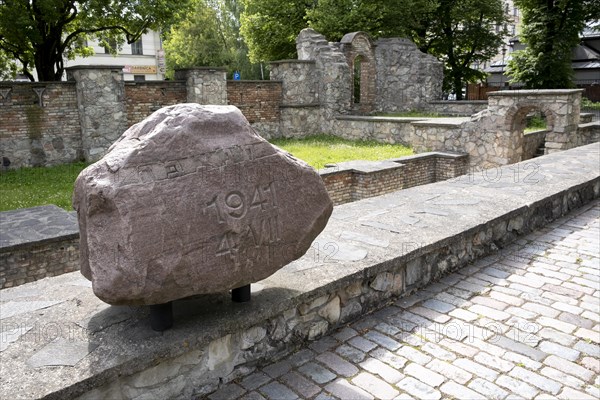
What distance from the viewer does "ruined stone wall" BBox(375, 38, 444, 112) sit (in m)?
19.9

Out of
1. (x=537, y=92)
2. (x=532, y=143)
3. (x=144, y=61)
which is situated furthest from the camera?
(x=144, y=61)

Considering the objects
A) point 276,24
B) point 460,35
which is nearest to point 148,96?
point 276,24

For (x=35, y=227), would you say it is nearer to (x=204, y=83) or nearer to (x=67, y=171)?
(x=67, y=171)

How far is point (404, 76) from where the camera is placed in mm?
20141

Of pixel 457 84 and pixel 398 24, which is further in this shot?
pixel 457 84

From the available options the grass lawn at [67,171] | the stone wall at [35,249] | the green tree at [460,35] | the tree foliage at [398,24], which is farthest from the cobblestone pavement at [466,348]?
the green tree at [460,35]

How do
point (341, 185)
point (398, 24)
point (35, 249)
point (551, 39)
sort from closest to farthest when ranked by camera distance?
point (35, 249), point (341, 185), point (551, 39), point (398, 24)

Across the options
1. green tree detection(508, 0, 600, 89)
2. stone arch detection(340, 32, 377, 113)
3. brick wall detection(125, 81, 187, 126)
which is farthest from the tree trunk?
brick wall detection(125, 81, 187, 126)

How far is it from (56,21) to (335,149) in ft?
27.6

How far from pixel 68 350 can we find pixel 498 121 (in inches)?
492

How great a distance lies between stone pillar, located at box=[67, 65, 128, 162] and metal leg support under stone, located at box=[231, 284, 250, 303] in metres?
11.1

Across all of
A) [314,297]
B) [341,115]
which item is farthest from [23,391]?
[341,115]

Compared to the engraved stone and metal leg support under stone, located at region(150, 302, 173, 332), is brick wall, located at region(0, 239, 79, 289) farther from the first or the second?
metal leg support under stone, located at region(150, 302, 173, 332)

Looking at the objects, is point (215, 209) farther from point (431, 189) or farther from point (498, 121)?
point (498, 121)
